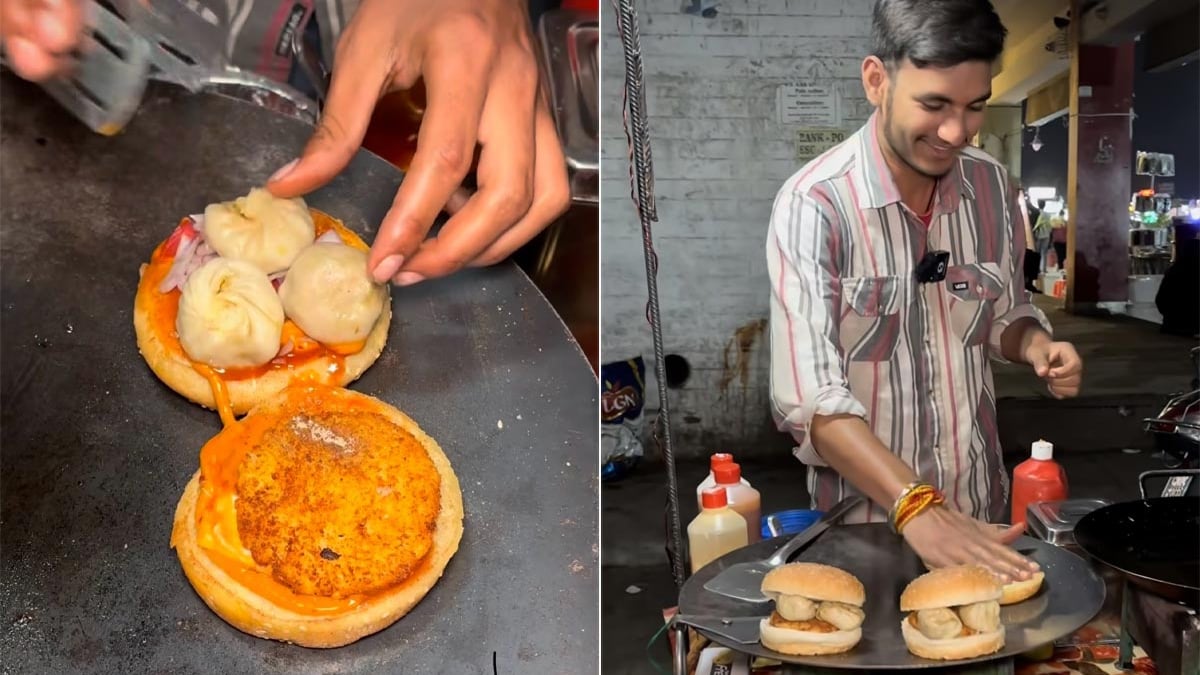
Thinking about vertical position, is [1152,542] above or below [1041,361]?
below

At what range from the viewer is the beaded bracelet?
145 cm

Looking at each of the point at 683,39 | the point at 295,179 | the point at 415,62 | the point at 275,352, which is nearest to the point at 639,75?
the point at 683,39

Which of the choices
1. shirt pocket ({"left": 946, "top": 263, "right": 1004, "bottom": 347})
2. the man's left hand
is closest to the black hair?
shirt pocket ({"left": 946, "top": 263, "right": 1004, "bottom": 347})

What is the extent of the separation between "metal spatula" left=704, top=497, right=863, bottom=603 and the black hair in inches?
28.5

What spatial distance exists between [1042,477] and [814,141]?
0.68 metres

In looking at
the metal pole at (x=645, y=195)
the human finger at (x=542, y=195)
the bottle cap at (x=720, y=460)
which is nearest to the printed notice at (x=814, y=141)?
the metal pole at (x=645, y=195)

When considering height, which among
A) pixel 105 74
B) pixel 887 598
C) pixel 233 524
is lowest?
pixel 887 598

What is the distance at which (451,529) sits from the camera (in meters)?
1.31

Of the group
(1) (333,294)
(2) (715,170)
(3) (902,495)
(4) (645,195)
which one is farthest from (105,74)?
(3) (902,495)

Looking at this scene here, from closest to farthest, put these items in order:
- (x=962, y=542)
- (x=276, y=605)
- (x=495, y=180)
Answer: (x=276, y=605) → (x=495, y=180) → (x=962, y=542)

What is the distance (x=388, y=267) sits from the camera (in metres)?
1.30

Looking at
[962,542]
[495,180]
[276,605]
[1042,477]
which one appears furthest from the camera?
[1042,477]

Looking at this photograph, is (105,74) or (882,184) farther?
A: (882,184)

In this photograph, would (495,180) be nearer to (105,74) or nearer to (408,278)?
(408,278)
